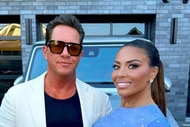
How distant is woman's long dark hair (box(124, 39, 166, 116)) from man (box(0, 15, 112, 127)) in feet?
1.19

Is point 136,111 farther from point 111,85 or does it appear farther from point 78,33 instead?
point 111,85

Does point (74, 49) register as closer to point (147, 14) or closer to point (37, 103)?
point (37, 103)

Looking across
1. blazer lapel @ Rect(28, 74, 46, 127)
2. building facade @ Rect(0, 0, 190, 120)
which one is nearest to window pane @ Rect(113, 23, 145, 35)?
building facade @ Rect(0, 0, 190, 120)

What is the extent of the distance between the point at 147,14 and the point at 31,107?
4.95 metres

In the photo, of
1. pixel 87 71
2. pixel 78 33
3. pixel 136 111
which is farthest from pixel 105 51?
pixel 136 111

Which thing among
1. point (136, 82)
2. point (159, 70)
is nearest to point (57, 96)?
point (136, 82)

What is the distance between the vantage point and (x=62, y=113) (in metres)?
1.40

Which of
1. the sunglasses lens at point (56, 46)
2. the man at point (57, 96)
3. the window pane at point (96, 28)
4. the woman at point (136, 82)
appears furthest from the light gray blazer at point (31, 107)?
the window pane at point (96, 28)

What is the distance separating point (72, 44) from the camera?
56.5 inches

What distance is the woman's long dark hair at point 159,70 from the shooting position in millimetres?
1330

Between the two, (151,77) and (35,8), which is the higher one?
(35,8)

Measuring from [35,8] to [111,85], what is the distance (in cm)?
360

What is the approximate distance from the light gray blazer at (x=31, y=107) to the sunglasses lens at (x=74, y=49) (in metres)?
0.24

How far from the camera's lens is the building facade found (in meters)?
5.66
